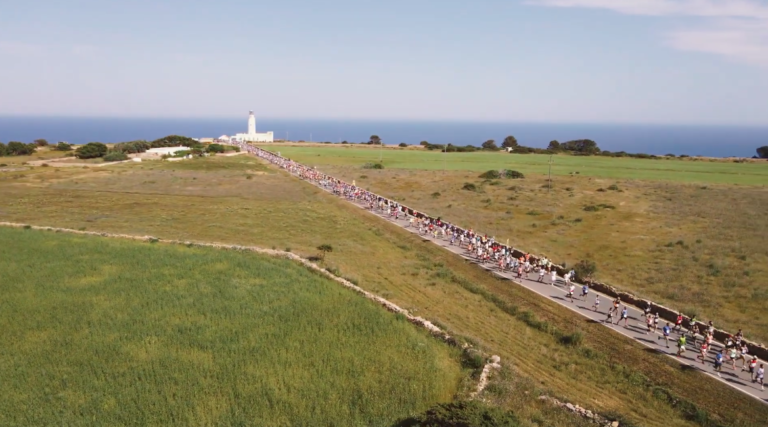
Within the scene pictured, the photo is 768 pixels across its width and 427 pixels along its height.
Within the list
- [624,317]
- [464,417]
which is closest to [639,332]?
[624,317]

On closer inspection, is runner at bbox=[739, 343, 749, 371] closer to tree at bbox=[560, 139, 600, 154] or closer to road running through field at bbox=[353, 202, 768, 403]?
road running through field at bbox=[353, 202, 768, 403]

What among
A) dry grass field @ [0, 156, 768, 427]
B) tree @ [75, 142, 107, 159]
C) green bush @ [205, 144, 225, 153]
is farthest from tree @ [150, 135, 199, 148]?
dry grass field @ [0, 156, 768, 427]

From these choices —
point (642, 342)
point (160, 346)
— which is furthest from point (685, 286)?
point (160, 346)

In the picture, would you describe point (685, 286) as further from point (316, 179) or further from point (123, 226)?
point (316, 179)

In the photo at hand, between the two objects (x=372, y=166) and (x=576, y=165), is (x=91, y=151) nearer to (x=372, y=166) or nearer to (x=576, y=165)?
(x=372, y=166)

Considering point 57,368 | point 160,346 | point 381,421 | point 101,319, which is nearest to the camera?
point 381,421

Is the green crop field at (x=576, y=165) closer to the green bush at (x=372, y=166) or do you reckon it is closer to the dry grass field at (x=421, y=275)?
the green bush at (x=372, y=166)
